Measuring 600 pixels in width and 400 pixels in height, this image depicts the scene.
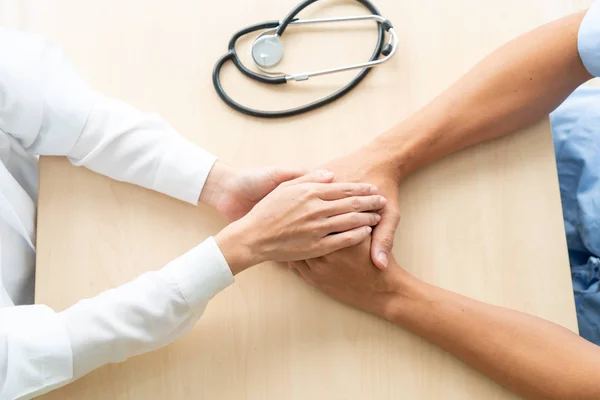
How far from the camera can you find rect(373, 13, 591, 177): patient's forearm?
93cm

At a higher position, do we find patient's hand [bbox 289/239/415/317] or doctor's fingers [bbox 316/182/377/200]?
doctor's fingers [bbox 316/182/377/200]

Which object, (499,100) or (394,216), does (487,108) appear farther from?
(394,216)

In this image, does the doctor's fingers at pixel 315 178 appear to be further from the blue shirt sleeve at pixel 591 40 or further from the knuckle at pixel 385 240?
the blue shirt sleeve at pixel 591 40

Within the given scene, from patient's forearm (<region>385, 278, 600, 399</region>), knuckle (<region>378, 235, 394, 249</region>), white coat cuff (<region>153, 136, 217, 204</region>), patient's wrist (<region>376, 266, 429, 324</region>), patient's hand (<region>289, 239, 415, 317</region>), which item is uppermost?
white coat cuff (<region>153, 136, 217, 204</region>)

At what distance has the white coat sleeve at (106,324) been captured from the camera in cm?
79

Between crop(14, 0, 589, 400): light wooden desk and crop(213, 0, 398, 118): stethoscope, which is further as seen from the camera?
crop(213, 0, 398, 118): stethoscope

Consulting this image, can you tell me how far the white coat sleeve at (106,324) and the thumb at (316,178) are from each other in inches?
6.2

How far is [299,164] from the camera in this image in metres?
0.95

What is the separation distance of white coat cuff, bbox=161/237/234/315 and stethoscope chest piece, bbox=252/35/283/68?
333mm

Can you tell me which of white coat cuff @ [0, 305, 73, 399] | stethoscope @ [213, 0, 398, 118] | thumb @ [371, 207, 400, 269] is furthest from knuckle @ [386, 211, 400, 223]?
white coat cuff @ [0, 305, 73, 399]

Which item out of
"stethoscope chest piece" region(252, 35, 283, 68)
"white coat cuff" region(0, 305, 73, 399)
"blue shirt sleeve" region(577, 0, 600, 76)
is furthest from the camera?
"stethoscope chest piece" region(252, 35, 283, 68)

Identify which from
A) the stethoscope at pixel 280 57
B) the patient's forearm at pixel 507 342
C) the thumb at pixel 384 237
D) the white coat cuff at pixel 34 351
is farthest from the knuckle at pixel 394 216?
the white coat cuff at pixel 34 351

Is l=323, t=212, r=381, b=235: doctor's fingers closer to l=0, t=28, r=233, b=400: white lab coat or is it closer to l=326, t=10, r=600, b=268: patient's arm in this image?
l=326, t=10, r=600, b=268: patient's arm

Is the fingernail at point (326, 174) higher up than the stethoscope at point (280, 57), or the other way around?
the stethoscope at point (280, 57)
